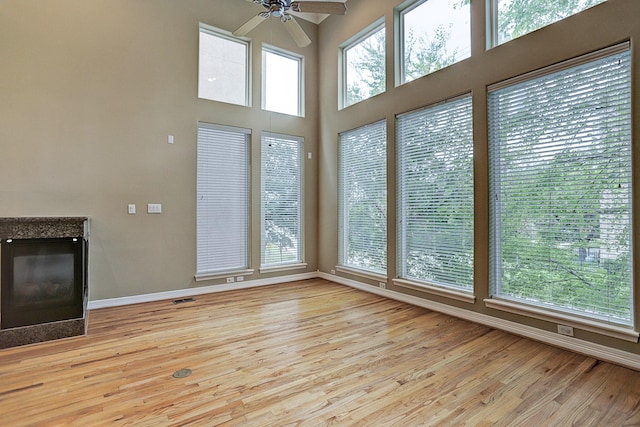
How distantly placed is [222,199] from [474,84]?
369cm

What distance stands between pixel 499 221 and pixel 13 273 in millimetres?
4786

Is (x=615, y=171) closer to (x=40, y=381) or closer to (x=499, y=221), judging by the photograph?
(x=499, y=221)

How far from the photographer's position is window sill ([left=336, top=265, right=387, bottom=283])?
14.8 feet

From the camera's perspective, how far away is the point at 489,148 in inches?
128

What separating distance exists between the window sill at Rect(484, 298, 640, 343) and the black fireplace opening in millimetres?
4211

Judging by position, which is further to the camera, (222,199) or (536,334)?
(222,199)

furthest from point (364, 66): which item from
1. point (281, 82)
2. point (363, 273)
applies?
point (363, 273)

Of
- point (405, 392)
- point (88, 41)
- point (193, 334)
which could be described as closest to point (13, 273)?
point (193, 334)

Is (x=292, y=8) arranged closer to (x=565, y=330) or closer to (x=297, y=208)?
(x=297, y=208)

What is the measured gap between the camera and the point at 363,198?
4.89m

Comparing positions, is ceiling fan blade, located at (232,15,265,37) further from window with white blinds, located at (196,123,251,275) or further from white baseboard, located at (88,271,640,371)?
white baseboard, located at (88,271,640,371)

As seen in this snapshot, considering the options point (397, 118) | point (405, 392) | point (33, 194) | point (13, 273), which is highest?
point (397, 118)

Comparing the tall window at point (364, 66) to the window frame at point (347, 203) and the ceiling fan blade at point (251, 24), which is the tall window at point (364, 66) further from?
the ceiling fan blade at point (251, 24)

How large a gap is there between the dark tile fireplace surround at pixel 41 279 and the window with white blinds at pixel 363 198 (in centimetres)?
353
